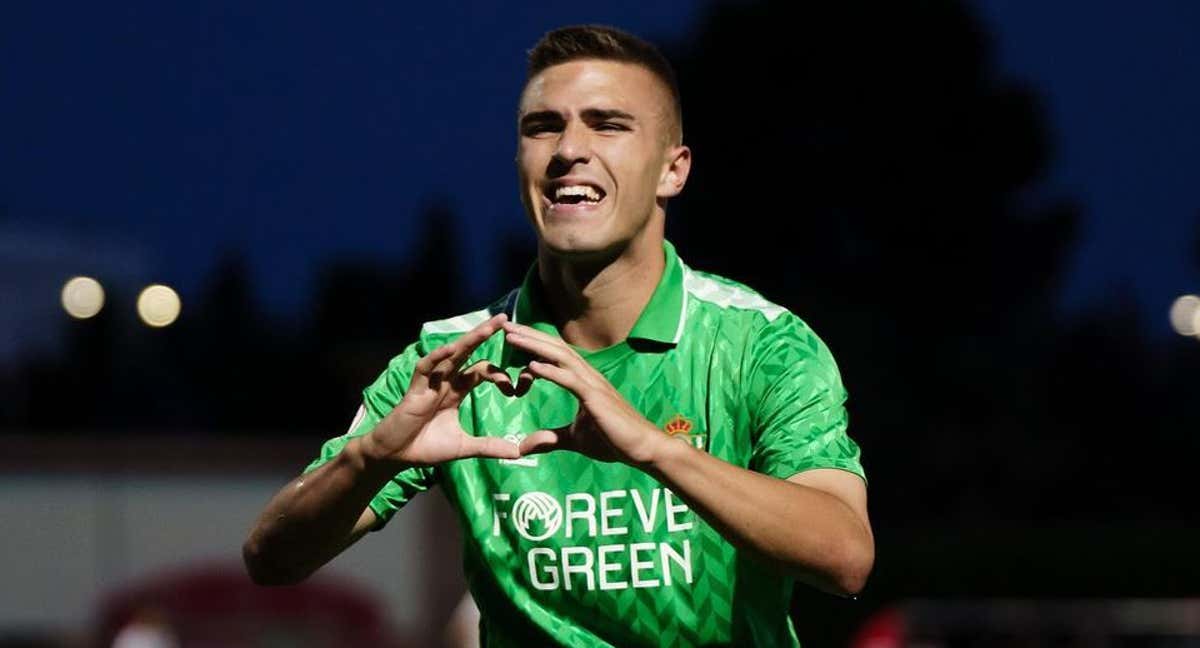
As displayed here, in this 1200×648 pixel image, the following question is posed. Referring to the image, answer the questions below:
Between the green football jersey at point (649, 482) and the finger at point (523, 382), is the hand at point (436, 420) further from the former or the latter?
the green football jersey at point (649, 482)

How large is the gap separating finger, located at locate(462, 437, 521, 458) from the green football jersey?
1.33 feet

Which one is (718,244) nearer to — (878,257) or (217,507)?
(878,257)

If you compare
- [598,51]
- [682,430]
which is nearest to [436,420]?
[682,430]

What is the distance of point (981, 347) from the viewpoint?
40156 millimetres

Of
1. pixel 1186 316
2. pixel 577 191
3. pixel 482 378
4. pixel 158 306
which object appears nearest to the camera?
pixel 482 378

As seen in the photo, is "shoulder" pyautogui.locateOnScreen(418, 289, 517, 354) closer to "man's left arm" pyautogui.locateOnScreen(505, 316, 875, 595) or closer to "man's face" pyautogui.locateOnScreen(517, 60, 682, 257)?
"man's face" pyautogui.locateOnScreen(517, 60, 682, 257)

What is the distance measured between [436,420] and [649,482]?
0.53 metres

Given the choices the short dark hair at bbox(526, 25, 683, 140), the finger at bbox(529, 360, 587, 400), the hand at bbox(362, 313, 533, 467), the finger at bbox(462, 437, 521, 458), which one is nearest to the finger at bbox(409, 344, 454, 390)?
the hand at bbox(362, 313, 533, 467)

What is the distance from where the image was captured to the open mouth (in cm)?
460

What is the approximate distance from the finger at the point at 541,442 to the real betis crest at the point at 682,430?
1.73ft

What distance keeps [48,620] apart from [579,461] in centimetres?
1619

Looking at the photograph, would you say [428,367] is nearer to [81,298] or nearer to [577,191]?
[577,191]

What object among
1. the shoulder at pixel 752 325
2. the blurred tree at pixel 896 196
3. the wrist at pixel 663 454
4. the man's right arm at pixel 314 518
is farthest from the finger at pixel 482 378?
the blurred tree at pixel 896 196

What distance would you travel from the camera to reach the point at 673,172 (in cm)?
483
